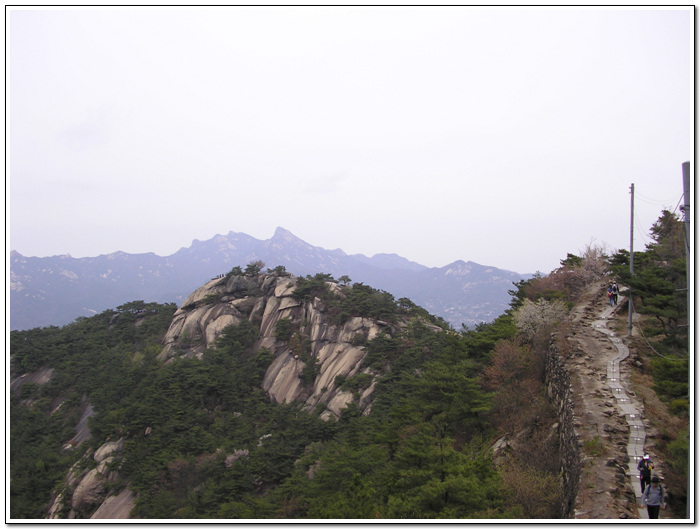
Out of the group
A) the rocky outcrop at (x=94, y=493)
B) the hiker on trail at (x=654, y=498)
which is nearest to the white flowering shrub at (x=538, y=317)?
the hiker on trail at (x=654, y=498)

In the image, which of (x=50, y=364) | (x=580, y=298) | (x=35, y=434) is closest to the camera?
(x=580, y=298)

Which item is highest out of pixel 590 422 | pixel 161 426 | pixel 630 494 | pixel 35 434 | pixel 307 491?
pixel 590 422

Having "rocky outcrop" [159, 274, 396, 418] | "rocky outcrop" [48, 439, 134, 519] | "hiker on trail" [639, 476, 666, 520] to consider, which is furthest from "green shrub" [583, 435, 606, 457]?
"rocky outcrop" [48, 439, 134, 519]

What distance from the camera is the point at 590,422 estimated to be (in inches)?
469

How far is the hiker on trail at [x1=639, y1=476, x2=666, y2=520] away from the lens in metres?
8.40

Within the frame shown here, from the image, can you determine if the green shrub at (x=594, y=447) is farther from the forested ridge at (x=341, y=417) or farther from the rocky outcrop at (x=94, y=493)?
the rocky outcrop at (x=94, y=493)

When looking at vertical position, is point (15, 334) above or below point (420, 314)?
below

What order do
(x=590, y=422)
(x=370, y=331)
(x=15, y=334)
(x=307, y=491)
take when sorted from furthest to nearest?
(x=15, y=334) → (x=370, y=331) → (x=307, y=491) → (x=590, y=422)

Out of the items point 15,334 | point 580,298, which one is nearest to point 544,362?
point 580,298

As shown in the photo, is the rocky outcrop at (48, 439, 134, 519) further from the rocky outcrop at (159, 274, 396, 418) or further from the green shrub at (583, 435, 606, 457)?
the green shrub at (583, 435, 606, 457)

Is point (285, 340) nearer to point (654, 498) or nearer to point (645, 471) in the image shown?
point (645, 471)

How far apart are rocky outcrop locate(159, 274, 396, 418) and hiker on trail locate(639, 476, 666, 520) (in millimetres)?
20167

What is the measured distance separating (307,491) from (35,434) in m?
32.1

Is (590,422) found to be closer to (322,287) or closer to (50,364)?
(322,287)
